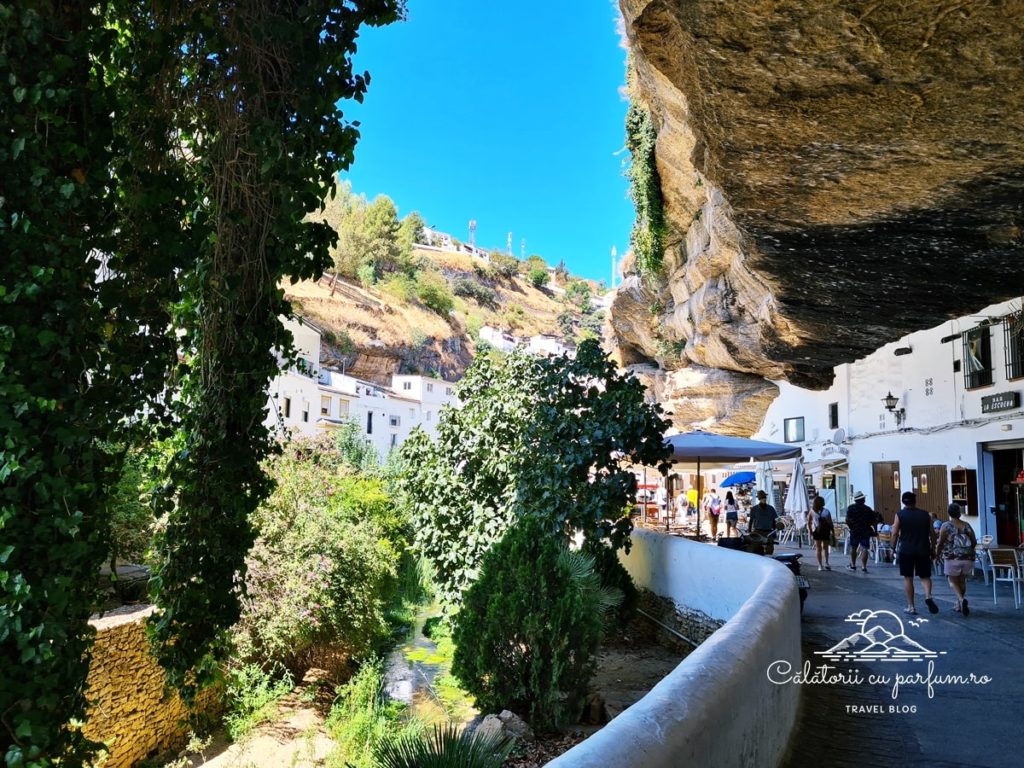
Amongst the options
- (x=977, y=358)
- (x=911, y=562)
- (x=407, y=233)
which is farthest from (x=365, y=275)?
(x=911, y=562)

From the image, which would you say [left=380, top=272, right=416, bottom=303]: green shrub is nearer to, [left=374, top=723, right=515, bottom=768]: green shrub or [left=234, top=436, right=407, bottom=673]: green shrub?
[left=234, top=436, right=407, bottom=673]: green shrub

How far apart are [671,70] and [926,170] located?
7.17 ft

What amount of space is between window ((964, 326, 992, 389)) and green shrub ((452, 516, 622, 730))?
32.1ft

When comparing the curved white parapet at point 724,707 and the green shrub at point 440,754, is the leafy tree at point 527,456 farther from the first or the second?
the green shrub at point 440,754

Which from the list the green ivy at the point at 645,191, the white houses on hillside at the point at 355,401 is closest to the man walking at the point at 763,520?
the green ivy at the point at 645,191

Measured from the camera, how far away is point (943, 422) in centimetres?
1606

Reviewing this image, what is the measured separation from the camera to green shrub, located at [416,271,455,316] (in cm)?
7550

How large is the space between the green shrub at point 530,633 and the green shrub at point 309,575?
374 centimetres

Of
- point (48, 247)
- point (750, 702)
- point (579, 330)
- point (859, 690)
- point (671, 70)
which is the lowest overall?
point (859, 690)

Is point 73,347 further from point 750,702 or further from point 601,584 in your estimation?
point 601,584

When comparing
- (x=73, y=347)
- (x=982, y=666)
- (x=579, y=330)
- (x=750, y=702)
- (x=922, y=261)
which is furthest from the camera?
(x=579, y=330)

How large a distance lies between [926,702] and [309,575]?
8.72m

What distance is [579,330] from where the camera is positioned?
289 ft

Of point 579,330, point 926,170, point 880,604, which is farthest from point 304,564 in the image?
point 579,330
